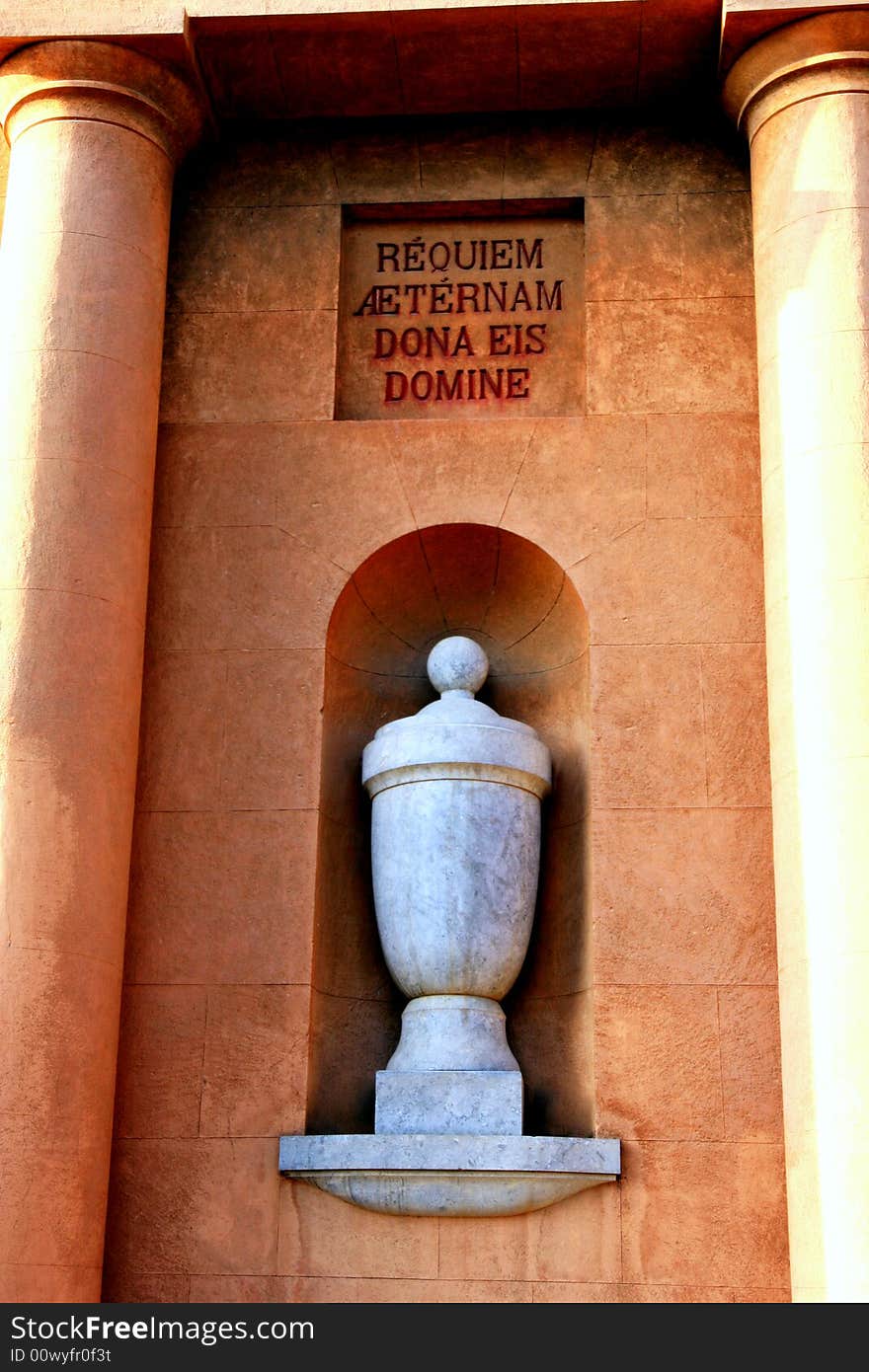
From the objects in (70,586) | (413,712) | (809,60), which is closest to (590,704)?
(413,712)

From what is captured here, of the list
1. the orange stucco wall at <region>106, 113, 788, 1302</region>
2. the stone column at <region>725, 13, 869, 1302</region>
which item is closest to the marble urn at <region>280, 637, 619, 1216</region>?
the orange stucco wall at <region>106, 113, 788, 1302</region>

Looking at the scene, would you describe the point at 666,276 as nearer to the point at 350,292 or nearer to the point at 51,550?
the point at 350,292

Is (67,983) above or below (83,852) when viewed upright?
below

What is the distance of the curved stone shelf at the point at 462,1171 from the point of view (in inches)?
365

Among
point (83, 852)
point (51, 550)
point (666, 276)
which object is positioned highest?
point (666, 276)

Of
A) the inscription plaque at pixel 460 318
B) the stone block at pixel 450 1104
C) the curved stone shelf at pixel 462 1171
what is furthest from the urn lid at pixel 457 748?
the curved stone shelf at pixel 462 1171

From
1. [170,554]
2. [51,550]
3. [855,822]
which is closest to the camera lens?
[855,822]

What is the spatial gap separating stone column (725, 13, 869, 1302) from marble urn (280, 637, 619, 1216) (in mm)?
1171

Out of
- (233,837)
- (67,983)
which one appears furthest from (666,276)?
(67,983)

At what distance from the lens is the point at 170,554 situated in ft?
35.2

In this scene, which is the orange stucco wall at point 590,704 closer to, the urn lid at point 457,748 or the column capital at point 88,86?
the urn lid at point 457,748

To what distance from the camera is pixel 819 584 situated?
9.60 meters

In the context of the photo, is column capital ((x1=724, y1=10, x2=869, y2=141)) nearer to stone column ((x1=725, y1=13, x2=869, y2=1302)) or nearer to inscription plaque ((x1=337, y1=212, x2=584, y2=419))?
stone column ((x1=725, y1=13, x2=869, y2=1302))

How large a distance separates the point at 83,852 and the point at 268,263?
3.82m
